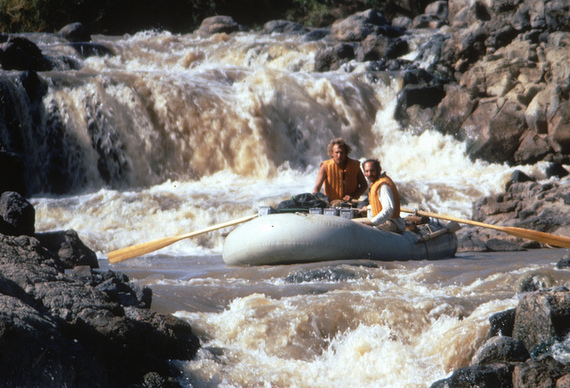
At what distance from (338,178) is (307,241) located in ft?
5.27

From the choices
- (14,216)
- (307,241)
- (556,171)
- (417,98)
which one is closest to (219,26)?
(417,98)

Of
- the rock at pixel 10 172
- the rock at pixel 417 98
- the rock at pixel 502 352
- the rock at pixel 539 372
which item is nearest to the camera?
the rock at pixel 539 372

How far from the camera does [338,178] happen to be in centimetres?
895

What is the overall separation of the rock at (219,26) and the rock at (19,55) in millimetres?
8526

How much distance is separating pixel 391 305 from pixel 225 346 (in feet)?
4.01

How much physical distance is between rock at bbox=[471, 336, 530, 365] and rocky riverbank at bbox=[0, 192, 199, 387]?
1705 millimetres

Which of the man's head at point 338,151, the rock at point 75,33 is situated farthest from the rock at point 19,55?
the man's head at point 338,151

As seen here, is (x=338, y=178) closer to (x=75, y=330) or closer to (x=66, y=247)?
(x=66, y=247)

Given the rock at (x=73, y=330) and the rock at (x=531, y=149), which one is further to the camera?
the rock at (x=531, y=149)

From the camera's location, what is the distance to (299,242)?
752 cm

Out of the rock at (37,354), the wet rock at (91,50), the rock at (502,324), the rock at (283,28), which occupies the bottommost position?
the rock at (502,324)

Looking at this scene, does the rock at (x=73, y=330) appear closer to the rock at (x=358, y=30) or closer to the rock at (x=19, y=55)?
the rock at (x=19, y=55)

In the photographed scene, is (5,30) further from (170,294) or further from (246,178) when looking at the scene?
(170,294)

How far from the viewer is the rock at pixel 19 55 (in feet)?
53.4
